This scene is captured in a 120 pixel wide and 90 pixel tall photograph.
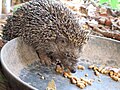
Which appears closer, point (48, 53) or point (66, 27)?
point (66, 27)

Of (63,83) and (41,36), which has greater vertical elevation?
(41,36)

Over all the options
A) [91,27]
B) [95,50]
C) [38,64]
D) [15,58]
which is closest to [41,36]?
[38,64]

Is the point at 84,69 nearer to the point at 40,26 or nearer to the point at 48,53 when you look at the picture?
the point at 48,53

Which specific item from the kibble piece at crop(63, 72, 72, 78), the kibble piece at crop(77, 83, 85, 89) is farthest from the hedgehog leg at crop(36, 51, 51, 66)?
the kibble piece at crop(77, 83, 85, 89)

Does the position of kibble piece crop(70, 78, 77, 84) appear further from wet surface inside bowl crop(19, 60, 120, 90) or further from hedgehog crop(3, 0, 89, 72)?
hedgehog crop(3, 0, 89, 72)

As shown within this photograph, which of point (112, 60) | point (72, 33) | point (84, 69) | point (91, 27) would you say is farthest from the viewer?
point (91, 27)

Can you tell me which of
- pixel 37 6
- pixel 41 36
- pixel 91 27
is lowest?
pixel 91 27

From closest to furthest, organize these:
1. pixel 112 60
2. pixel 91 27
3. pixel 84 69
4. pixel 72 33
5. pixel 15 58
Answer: pixel 15 58 → pixel 72 33 → pixel 84 69 → pixel 112 60 → pixel 91 27

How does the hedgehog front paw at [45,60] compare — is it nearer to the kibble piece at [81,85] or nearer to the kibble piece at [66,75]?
the kibble piece at [66,75]

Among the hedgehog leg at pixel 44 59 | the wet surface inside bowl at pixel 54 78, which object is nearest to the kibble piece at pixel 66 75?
the wet surface inside bowl at pixel 54 78
